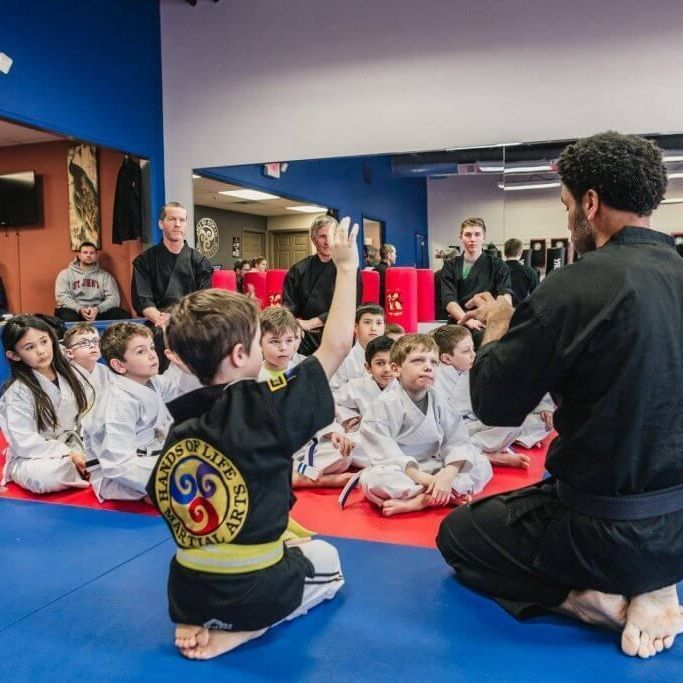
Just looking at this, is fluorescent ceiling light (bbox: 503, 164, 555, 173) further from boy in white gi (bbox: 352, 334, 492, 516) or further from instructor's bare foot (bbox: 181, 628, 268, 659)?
instructor's bare foot (bbox: 181, 628, 268, 659)

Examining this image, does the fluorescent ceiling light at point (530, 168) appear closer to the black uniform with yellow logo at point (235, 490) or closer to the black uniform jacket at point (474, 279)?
the black uniform jacket at point (474, 279)

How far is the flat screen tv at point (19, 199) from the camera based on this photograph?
331 inches

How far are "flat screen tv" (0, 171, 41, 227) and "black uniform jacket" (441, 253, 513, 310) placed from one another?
549cm

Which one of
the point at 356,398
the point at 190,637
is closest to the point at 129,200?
the point at 356,398

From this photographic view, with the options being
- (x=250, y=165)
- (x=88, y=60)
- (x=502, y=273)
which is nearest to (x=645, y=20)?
(x=502, y=273)

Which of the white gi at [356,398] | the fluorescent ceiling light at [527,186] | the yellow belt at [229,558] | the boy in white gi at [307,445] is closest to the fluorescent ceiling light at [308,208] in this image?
the fluorescent ceiling light at [527,186]

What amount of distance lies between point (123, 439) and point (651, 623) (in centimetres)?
264

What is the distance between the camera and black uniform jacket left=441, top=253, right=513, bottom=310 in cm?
603

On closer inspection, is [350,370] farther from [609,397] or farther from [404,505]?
[609,397]

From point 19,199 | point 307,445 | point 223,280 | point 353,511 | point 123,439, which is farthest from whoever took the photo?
point 19,199

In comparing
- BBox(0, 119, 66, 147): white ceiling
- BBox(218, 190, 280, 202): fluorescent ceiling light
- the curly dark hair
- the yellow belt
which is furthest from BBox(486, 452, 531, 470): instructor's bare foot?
BBox(0, 119, 66, 147): white ceiling

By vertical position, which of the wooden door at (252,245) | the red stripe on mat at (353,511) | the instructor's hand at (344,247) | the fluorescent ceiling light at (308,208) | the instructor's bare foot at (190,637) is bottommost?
the red stripe on mat at (353,511)

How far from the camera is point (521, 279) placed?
6148mm

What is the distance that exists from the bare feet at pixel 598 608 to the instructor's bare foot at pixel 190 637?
3.91 feet
